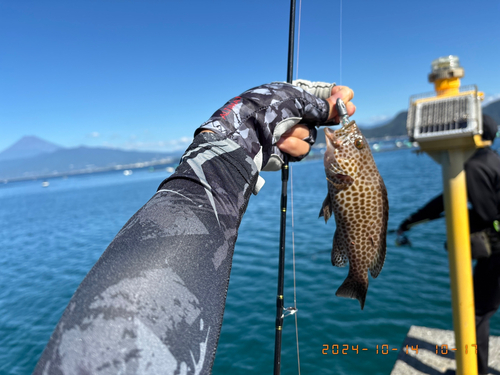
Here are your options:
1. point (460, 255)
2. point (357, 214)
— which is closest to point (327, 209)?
point (357, 214)

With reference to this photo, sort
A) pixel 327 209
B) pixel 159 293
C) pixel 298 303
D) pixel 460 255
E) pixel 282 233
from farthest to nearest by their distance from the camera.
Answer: pixel 298 303, pixel 460 255, pixel 282 233, pixel 327 209, pixel 159 293

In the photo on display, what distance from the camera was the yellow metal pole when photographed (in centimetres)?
371

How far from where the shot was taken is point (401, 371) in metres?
4.85

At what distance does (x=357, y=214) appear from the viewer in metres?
2.76

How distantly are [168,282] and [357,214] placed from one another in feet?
6.76

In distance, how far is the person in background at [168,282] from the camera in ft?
2.89

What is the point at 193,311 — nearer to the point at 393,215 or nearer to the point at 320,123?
the point at 320,123

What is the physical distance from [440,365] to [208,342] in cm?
529

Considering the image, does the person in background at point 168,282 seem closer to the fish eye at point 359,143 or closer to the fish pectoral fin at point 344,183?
the fish pectoral fin at point 344,183

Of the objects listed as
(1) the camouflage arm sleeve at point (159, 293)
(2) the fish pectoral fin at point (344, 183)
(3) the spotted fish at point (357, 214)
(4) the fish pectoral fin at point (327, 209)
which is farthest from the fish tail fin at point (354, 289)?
(1) the camouflage arm sleeve at point (159, 293)

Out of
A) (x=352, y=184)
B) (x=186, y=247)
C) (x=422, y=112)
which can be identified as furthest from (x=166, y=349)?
(x=422, y=112)

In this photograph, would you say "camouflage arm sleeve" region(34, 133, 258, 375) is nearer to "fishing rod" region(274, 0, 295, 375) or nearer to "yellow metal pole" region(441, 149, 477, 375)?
"fishing rod" region(274, 0, 295, 375)

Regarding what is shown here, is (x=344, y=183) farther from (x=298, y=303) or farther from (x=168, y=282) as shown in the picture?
(x=298, y=303)

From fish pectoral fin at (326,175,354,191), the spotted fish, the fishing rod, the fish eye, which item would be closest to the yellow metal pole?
the fish eye
